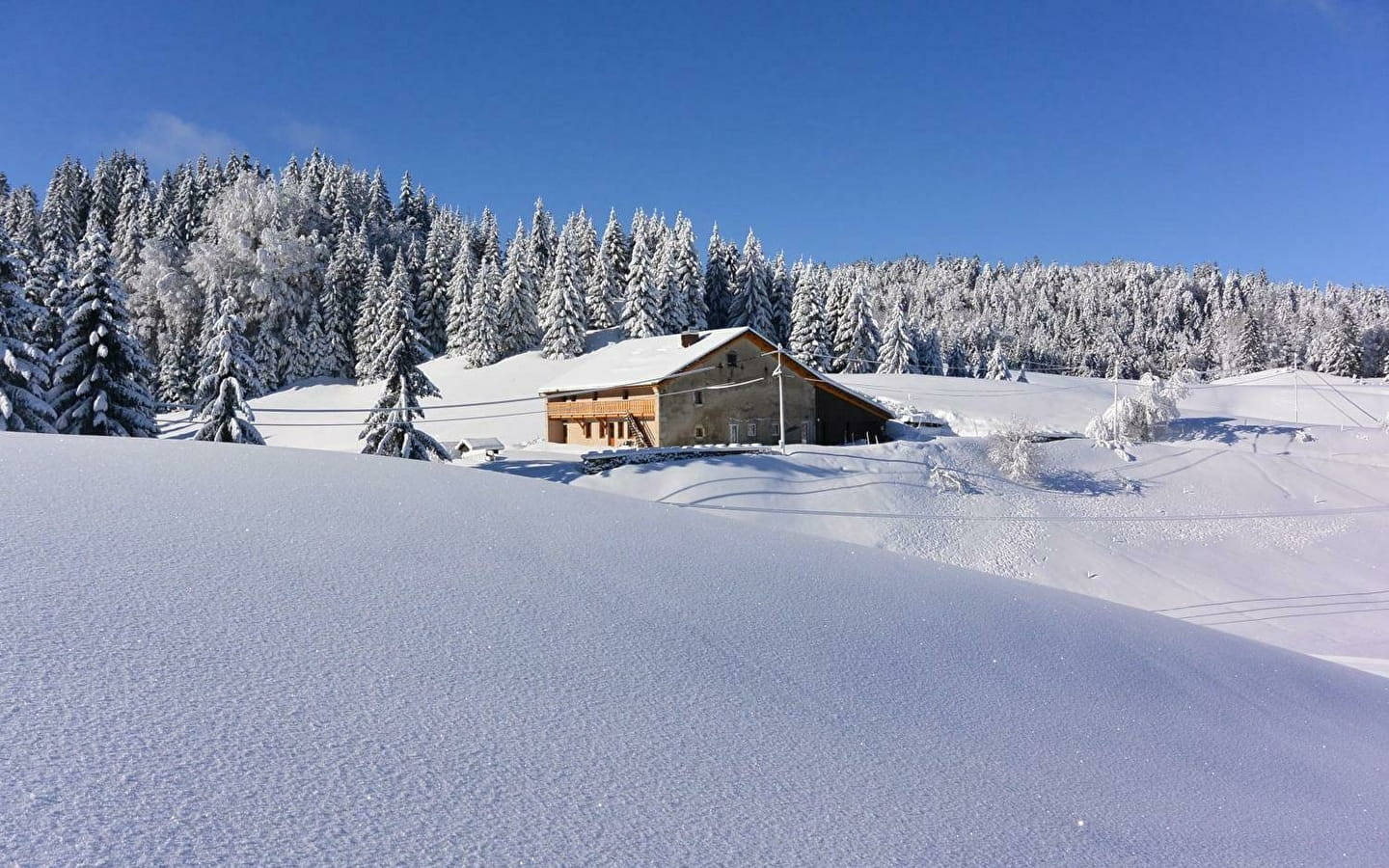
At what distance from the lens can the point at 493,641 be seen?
13.9ft

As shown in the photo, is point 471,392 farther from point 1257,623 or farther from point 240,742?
point 240,742

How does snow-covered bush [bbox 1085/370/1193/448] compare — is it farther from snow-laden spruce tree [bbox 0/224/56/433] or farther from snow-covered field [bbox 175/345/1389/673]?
snow-laden spruce tree [bbox 0/224/56/433]

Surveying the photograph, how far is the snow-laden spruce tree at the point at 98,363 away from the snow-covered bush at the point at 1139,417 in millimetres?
40409

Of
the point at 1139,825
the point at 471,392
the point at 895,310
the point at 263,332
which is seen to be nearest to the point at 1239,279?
the point at 895,310

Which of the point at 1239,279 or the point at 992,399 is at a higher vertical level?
the point at 1239,279

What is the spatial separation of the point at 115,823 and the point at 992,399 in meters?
53.7

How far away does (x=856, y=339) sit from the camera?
209ft

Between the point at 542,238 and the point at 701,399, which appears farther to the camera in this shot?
the point at 542,238

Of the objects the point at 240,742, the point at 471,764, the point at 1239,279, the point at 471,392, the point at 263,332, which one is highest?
the point at 1239,279

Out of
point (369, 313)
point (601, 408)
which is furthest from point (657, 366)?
point (369, 313)

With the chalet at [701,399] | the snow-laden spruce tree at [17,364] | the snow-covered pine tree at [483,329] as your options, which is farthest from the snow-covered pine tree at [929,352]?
the snow-laden spruce tree at [17,364]

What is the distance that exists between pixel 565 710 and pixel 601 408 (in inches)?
1412

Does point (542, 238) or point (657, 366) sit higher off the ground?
point (542, 238)

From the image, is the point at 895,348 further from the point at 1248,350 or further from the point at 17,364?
the point at 1248,350
